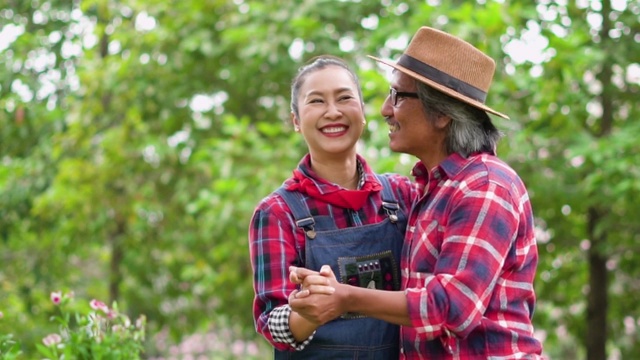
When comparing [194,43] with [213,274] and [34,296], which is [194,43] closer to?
[213,274]

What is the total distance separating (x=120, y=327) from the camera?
10.6ft

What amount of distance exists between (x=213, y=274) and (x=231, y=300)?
0.27 metres

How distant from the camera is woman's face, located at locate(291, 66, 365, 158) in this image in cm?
270

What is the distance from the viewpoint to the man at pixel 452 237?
7.09 ft

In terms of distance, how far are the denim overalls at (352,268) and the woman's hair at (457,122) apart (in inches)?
13.9

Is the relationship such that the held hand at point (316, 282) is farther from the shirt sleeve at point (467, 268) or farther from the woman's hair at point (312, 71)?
the woman's hair at point (312, 71)

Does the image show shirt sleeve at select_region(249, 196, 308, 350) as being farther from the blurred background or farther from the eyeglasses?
the blurred background

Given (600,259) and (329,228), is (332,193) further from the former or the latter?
(600,259)

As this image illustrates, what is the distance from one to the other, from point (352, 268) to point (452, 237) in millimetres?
430

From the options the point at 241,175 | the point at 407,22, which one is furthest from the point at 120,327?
the point at 407,22

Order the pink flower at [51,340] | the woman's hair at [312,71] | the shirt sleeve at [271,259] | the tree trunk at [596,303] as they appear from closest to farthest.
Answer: the shirt sleeve at [271,259]
the woman's hair at [312,71]
the pink flower at [51,340]
the tree trunk at [596,303]

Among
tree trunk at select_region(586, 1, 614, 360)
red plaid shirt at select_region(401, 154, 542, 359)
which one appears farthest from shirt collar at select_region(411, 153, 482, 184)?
tree trunk at select_region(586, 1, 614, 360)

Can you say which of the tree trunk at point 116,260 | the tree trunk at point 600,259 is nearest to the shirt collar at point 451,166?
the tree trunk at point 600,259

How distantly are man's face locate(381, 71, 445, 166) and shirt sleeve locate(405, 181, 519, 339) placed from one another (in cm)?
29
